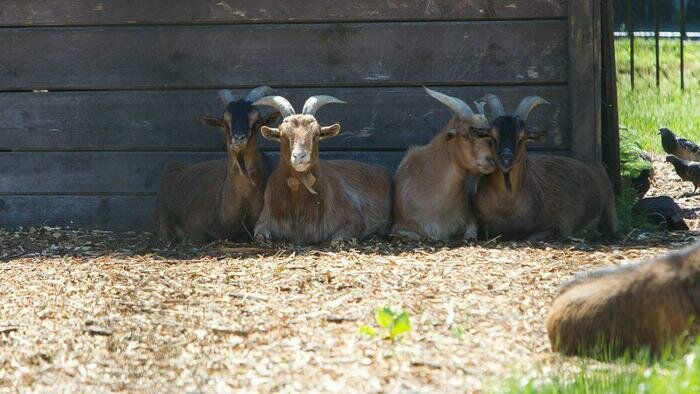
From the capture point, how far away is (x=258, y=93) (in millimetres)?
10547

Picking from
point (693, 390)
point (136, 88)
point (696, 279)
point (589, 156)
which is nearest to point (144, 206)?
point (136, 88)

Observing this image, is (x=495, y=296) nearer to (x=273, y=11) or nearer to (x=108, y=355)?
(x=108, y=355)

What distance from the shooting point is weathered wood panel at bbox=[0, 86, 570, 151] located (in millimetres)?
10781

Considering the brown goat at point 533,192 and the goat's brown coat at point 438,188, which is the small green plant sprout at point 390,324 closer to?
the brown goat at point 533,192

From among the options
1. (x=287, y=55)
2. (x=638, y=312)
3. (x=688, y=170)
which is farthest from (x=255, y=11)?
(x=638, y=312)

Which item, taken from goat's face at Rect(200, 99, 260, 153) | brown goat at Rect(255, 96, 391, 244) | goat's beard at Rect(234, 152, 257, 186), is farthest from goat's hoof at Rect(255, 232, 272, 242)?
goat's face at Rect(200, 99, 260, 153)

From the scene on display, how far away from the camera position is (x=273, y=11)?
35.5 feet

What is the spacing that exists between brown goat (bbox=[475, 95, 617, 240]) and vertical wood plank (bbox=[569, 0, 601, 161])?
13.6 inches

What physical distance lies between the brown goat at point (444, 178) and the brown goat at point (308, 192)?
324mm

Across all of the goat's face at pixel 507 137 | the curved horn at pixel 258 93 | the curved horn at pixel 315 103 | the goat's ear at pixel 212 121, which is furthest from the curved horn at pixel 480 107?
the goat's ear at pixel 212 121

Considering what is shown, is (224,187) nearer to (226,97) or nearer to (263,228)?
(263,228)

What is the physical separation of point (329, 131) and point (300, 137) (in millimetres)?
351

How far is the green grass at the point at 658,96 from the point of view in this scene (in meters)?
16.0

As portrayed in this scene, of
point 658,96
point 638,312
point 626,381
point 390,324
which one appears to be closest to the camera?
point 626,381
